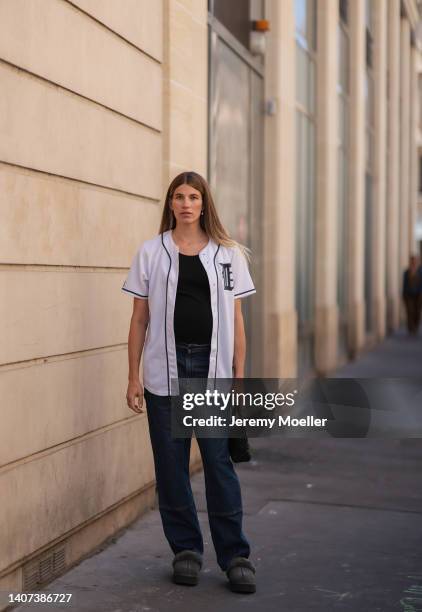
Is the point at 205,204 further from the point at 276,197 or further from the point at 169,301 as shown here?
the point at 276,197

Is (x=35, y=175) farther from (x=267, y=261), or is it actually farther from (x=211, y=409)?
(x=267, y=261)

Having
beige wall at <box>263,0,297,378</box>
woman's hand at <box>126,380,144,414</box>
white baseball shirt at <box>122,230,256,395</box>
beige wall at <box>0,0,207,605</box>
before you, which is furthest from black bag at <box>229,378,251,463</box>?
beige wall at <box>263,0,297,378</box>

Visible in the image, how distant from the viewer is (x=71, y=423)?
535 cm

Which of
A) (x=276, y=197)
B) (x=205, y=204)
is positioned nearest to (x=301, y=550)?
(x=205, y=204)

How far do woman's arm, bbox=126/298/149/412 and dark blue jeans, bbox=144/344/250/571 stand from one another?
0.06m

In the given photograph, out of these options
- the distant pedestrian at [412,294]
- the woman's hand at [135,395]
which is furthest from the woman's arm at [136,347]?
the distant pedestrian at [412,294]

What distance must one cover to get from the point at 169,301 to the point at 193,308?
0.39ft

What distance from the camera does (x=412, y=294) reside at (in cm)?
2450

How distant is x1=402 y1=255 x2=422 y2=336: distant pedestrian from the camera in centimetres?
2447

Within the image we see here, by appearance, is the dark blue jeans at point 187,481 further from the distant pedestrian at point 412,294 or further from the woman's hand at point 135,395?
the distant pedestrian at point 412,294

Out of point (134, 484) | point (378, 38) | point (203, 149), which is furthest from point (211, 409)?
point (378, 38)

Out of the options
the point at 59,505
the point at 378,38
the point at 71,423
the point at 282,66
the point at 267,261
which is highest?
the point at 378,38

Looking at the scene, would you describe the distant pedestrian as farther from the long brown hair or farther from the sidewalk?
the long brown hair

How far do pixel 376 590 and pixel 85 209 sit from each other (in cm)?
248
